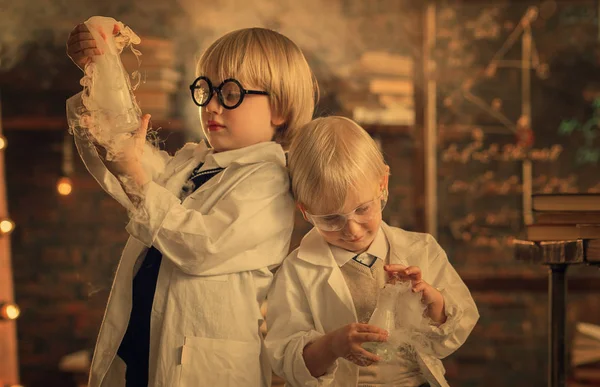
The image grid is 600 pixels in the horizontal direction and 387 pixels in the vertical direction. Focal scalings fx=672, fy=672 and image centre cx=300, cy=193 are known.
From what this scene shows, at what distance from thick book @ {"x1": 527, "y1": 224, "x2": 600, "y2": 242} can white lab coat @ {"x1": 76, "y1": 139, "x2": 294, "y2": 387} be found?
1.76 feet

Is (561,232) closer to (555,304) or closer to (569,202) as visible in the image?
(569,202)

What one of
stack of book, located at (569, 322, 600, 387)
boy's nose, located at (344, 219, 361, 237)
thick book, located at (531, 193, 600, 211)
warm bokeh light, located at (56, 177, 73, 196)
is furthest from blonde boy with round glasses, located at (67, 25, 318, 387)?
stack of book, located at (569, 322, 600, 387)

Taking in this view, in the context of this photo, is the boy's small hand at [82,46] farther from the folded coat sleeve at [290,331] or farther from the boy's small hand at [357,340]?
the boy's small hand at [357,340]

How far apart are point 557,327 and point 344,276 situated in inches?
22.0

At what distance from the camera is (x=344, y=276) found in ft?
4.03

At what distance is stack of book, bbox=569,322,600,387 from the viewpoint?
9.67 feet

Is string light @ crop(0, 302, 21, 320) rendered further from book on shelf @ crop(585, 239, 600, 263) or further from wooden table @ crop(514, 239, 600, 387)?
book on shelf @ crop(585, 239, 600, 263)

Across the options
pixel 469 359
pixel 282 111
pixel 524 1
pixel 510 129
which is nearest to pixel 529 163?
pixel 510 129

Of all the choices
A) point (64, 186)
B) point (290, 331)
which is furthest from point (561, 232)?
point (64, 186)

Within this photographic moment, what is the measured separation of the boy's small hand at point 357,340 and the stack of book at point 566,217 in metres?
0.54

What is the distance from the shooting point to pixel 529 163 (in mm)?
3162

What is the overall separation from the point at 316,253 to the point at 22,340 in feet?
7.52

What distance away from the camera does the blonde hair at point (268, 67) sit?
1.24 m

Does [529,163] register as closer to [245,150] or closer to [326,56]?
[326,56]
